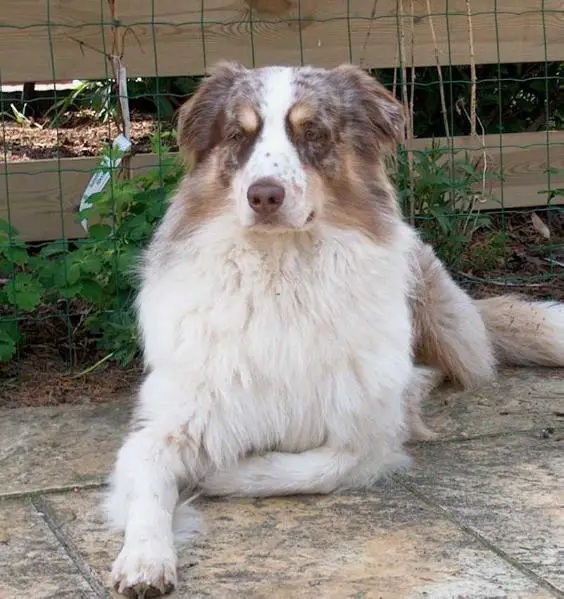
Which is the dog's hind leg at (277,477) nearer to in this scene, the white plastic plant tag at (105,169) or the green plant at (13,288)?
the green plant at (13,288)

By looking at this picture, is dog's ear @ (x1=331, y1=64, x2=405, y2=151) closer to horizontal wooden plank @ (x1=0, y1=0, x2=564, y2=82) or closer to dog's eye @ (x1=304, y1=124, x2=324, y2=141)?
dog's eye @ (x1=304, y1=124, x2=324, y2=141)

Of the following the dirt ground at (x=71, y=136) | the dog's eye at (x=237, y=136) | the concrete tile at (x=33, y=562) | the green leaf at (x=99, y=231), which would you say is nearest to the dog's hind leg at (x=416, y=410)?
the dog's eye at (x=237, y=136)

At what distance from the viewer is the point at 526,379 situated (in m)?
5.14

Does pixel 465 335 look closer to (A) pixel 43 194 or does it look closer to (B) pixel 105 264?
(B) pixel 105 264

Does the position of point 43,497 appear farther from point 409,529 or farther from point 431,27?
point 431,27

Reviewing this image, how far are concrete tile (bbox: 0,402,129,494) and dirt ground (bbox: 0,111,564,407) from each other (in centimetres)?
21

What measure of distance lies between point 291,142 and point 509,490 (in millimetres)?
1461

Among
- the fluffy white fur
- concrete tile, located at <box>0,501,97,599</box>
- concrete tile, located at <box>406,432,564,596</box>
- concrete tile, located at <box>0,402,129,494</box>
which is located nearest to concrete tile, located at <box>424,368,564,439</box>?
concrete tile, located at <box>406,432,564,596</box>

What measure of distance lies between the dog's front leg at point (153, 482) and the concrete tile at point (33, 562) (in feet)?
0.52

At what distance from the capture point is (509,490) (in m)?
3.75

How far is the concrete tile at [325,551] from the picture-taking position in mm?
2992

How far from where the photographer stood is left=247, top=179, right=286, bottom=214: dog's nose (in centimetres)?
340

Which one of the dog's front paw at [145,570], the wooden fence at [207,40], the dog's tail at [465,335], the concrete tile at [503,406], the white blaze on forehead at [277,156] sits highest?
the wooden fence at [207,40]

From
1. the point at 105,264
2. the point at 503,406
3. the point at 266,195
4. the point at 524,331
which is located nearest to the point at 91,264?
the point at 105,264
